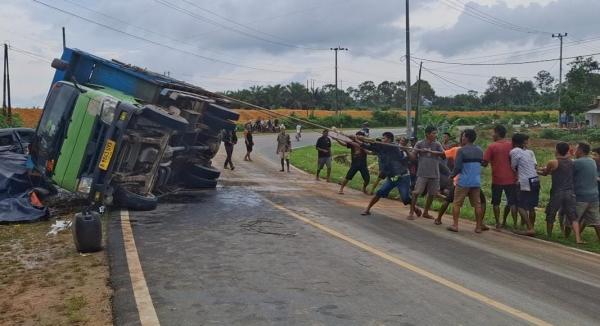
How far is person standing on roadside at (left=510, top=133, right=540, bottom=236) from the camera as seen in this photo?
934 centimetres

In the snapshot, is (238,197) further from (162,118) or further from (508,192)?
(508,192)

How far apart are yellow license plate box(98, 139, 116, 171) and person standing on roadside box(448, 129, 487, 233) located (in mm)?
5622

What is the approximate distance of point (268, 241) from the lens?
8.05 meters

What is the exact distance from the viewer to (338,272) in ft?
20.8

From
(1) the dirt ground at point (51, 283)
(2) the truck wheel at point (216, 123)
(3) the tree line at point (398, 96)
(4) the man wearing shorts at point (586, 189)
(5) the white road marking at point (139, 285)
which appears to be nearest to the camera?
(5) the white road marking at point (139, 285)

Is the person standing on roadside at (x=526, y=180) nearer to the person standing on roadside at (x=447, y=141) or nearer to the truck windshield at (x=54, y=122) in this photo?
the person standing on roadside at (x=447, y=141)

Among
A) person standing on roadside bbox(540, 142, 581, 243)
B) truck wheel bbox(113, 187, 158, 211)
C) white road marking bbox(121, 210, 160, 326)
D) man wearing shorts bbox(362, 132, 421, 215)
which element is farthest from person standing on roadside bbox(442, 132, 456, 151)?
white road marking bbox(121, 210, 160, 326)

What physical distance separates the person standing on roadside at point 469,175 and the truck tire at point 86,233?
5.46 m

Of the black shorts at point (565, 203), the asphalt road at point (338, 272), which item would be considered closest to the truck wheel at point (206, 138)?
the asphalt road at point (338, 272)

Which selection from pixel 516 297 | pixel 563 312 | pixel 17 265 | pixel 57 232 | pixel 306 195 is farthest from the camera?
pixel 306 195

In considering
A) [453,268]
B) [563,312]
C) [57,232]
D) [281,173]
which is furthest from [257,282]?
[281,173]

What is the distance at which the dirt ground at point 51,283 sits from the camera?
4859mm

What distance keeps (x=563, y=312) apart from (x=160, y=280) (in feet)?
12.6

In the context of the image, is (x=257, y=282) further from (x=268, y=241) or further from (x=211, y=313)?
(x=268, y=241)
